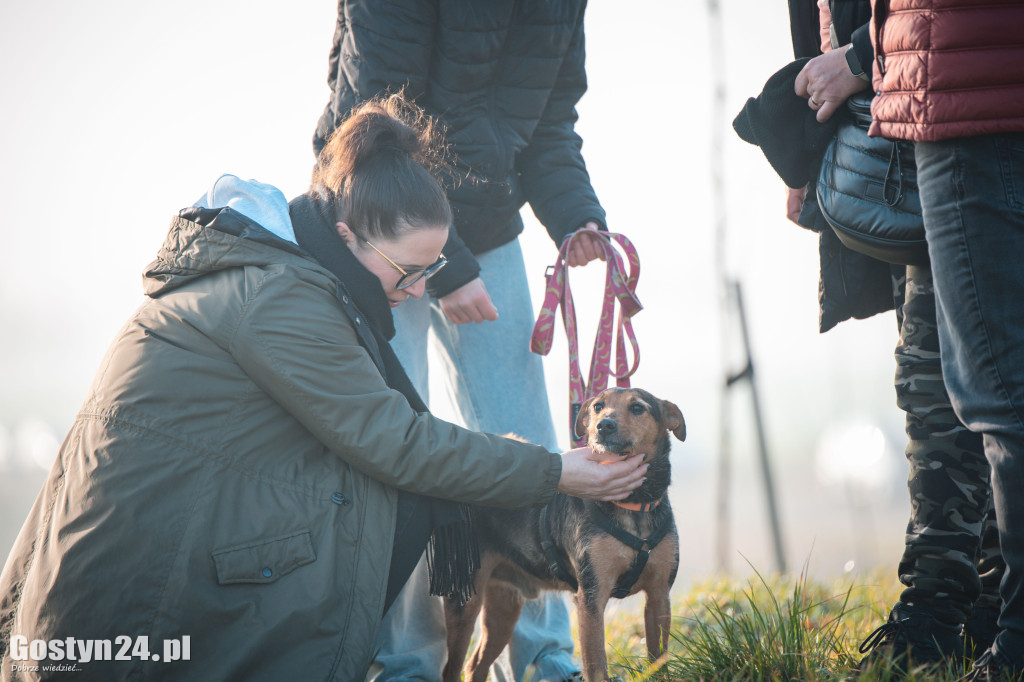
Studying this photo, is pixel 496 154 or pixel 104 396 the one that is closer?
pixel 104 396

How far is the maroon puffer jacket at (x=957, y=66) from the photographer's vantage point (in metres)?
2.04

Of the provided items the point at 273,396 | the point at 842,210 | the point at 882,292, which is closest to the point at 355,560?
the point at 273,396

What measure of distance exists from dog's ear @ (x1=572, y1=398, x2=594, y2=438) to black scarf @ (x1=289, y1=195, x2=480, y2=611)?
834 millimetres

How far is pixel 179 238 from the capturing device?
261cm

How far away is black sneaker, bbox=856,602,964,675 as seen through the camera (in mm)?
2484

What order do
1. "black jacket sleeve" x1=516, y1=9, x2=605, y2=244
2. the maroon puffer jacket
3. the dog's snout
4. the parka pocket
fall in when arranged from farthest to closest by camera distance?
"black jacket sleeve" x1=516, y1=9, x2=605, y2=244 < the dog's snout < the parka pocket < the maroon puffer jacket

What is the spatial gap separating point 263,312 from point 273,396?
276mm

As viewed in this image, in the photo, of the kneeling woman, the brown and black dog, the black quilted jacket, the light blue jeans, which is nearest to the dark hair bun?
the kneeling woman

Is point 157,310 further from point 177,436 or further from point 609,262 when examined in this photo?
point 609,262

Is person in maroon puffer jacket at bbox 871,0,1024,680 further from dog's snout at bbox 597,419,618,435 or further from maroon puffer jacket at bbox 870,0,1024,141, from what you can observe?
dog's snout at bbox 597,419,618,435

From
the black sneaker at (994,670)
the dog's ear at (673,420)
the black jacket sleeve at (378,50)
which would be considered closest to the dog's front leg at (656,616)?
the dog's ear at (673,420)

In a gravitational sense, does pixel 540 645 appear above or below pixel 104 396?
below

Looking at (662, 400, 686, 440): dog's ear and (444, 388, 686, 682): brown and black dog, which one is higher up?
(662, 400, 686, 440): dog's ear

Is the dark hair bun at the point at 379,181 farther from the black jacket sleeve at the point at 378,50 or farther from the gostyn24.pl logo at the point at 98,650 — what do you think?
the gostyn24.pl logo at the point at 98,650
